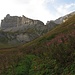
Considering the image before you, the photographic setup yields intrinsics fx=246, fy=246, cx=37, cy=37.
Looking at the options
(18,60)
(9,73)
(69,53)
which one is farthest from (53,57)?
(18,60)

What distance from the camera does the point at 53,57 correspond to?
2033 centimetres

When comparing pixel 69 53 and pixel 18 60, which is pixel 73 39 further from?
pixel 18 60

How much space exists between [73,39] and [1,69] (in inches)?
348

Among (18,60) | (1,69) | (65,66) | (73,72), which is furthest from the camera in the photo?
(18,60)

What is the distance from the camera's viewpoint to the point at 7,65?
25.8m

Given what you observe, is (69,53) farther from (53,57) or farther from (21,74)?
(21,74)

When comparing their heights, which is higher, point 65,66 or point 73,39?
point 73,39

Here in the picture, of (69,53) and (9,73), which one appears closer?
(69,53)

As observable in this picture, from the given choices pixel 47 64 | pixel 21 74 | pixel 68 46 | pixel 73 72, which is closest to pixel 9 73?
pixel 21 74

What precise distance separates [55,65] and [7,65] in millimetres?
8534

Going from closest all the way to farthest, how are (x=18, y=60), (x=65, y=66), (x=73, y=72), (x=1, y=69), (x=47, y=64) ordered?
(x=73, y=72) → (x=65, y=66) → (x=47, y=64) → (x=1, y=69) → (x=18, y=60)

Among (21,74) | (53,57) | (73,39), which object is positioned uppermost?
(73,39)

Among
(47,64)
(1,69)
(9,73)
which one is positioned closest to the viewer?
(47,64)

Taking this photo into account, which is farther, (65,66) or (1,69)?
(1,69)
